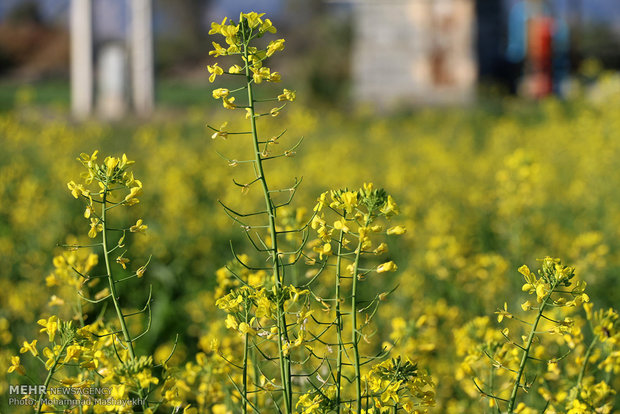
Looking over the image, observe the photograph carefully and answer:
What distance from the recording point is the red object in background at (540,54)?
18.3 metres

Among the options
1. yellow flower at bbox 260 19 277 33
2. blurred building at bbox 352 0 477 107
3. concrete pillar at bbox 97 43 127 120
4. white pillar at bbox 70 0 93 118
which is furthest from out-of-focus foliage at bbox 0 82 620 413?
concrete pillar at bbox 97 43 127 120

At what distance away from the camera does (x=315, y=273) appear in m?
1.52

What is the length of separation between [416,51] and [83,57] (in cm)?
652

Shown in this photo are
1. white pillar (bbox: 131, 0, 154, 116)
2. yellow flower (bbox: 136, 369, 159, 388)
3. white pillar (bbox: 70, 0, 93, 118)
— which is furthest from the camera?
white pillar (bbox: 131, 0, 154, 116)

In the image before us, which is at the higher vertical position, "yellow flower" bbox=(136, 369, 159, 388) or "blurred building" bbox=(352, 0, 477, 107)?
"blurred building" bbox=(352, 0, 477, 107)

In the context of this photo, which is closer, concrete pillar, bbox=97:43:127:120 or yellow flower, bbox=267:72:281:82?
yellow flower, bbox=267:72:281:82

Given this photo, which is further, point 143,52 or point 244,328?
point 143,52

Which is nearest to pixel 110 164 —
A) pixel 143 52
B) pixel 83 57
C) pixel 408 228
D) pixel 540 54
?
pixel 408 228

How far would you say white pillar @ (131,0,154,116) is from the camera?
1516 cm

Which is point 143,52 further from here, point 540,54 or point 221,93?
point 221,93

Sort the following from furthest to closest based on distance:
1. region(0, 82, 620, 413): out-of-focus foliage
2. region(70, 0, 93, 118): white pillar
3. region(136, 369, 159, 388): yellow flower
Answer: region(70, 0, 93, 118): white pillar
region(0, 82, 620, 413): out-of-focus foliage
region(136, 369, 159, 388): yellow flower

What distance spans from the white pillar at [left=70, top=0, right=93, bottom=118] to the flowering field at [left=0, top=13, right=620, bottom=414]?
15.7 ft

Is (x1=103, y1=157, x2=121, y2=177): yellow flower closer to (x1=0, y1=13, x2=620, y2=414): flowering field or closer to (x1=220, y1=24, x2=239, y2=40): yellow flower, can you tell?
(x1=0, y1=13, x2=620, y2=414): flowering field

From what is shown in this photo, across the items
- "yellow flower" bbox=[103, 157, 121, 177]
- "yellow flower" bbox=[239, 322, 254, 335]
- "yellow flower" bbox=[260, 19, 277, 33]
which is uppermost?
"yellow flower" bbox=[260, 19, 277, 33]
